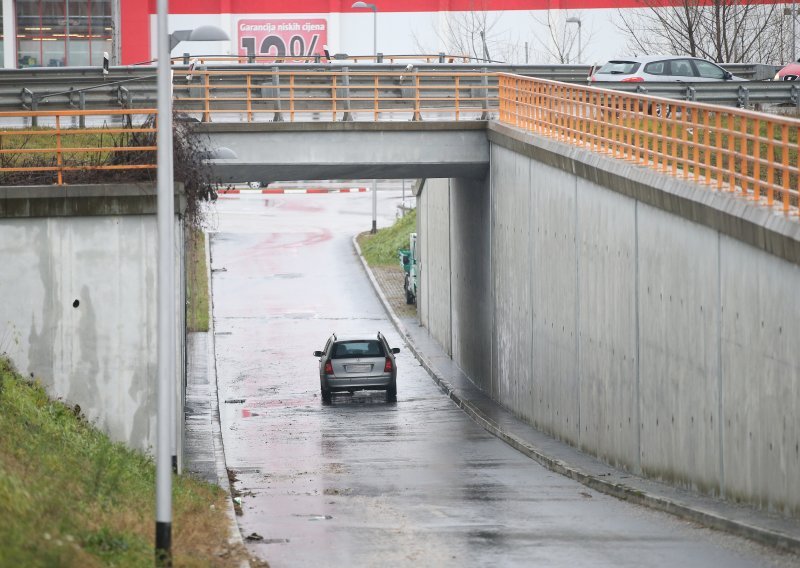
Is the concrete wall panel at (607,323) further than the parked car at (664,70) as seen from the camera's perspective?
No

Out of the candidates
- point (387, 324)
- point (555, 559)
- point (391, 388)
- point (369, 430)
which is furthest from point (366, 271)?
point (555, 559)

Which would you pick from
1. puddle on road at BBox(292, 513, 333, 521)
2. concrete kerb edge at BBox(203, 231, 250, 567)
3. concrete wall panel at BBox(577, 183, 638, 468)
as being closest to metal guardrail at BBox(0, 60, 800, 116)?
concrete kerb edge at BBox(203, 231, 250, 567)

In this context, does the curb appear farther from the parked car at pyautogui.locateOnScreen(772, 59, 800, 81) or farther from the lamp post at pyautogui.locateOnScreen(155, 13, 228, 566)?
the lamp post at pyautogui.locateOnScreen(155, 13, 228, 566)

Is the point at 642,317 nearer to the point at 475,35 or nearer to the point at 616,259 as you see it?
the point at 616,259

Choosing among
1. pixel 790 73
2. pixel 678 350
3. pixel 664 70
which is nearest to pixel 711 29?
pixel 790 73

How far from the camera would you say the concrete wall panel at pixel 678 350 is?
1609cm

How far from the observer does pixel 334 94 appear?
92.3ft

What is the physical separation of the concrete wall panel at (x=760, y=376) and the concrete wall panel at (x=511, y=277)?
9.75 metres

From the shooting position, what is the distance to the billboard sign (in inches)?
2462

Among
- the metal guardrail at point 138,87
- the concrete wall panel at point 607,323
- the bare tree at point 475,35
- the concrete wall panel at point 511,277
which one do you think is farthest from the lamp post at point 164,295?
the bare tree at point 475,35

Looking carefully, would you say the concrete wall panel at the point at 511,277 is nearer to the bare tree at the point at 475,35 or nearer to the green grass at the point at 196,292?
the green grass at the point at 196,292

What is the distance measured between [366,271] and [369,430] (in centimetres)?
2177

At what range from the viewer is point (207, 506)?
1580 centimetres

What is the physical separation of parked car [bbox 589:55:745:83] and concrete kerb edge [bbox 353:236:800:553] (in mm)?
8834
